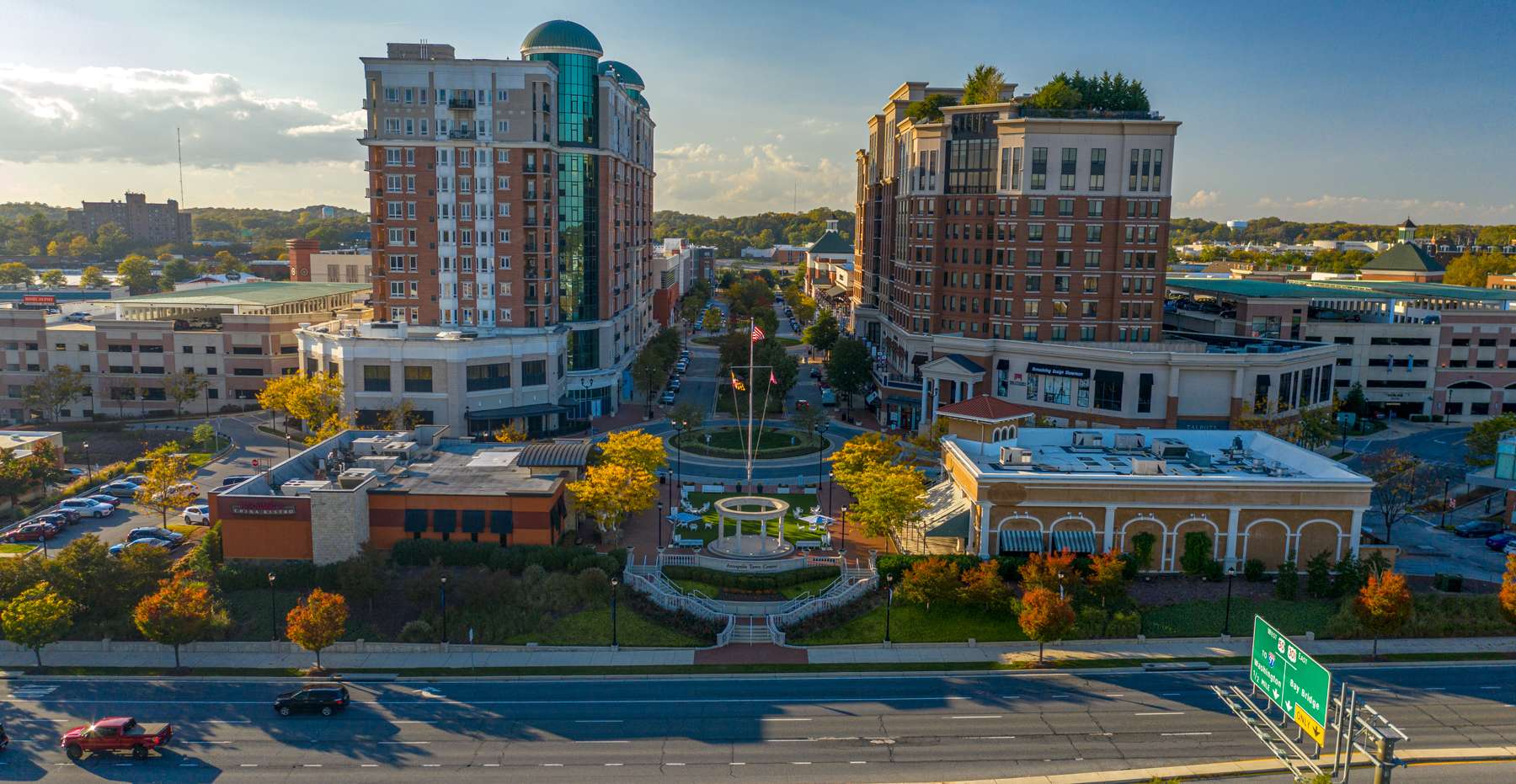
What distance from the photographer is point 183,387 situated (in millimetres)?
113812

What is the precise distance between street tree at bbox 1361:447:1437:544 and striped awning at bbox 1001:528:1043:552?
28431mm

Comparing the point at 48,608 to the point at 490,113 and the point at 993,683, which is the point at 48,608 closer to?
the point at 993,683

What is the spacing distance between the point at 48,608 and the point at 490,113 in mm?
65378

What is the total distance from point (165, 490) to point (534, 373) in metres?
39.4

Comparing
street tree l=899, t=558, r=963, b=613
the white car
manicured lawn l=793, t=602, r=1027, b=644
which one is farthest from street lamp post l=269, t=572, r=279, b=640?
street tree l=899, t=558, r=963, b=613

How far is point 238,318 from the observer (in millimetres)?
117562

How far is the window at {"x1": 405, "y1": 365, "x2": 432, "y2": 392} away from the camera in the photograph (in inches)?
3861

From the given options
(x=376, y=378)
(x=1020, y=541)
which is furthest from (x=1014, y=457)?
(x=376, y=378)

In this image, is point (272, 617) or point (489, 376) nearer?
point (272, 617)

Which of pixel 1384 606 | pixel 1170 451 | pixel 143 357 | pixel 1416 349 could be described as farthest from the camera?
pixel 1416 349

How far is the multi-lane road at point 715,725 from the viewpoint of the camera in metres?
43.3

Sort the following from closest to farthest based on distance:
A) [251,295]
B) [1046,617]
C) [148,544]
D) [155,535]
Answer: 1. [1046,617]
2. [148,544]
3. [155,535]
4. [251,295]

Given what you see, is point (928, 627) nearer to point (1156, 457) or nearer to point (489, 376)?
point (1156, 457)

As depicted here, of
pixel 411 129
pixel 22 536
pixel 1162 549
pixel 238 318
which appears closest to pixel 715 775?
pixel 1162 549
